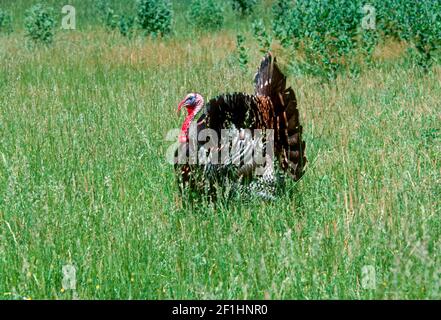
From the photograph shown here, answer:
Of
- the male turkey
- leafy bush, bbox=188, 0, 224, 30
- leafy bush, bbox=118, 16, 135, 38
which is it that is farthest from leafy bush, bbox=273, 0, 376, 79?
leafy bush, bbox=188, 0, 224, 30

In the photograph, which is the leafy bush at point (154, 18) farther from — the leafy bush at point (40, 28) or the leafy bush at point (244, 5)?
the leafy bush at point (244, 5)

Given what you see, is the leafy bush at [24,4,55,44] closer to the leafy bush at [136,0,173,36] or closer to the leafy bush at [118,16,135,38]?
the leafy bush at [118,16,135,38]

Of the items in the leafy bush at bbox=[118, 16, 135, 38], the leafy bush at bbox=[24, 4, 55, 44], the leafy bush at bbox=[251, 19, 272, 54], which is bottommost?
the leafy bush at bbox=[251, 19, 272, 54]

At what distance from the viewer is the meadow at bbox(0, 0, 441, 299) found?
327 centimetres

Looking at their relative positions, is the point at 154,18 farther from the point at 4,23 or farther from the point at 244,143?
the point at 244,143

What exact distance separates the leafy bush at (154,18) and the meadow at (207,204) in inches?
217

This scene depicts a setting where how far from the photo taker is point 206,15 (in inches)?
703

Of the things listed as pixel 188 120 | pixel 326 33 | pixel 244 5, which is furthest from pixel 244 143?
pixel 244 5

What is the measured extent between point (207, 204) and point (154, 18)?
1105 centimetres

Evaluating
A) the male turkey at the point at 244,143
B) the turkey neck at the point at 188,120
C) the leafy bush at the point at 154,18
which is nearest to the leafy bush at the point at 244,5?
the leafy bush at the point at 154,18

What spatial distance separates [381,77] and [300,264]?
18.3ft

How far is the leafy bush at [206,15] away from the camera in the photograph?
1746 cm

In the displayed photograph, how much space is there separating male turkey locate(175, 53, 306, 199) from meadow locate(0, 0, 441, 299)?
153 millimetres

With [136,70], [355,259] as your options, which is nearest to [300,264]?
[355,259]
